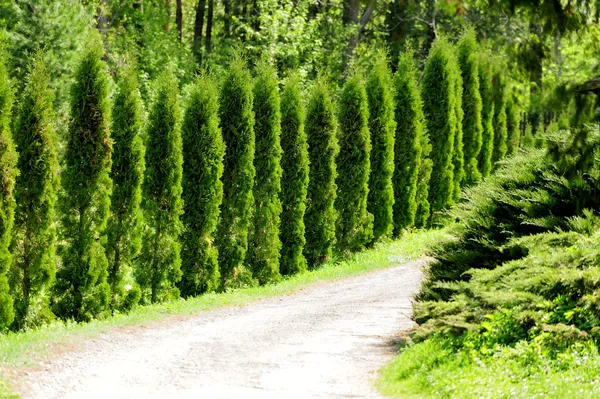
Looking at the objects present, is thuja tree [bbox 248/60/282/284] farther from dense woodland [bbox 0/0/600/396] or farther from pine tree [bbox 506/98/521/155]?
pine tree [bbox 506/98/521/155]

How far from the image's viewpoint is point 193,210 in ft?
A: 49.9

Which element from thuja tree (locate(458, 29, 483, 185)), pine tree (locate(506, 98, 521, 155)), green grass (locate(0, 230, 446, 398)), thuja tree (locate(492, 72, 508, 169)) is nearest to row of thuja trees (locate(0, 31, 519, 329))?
green grass (locate(0, 230, 446, 398))

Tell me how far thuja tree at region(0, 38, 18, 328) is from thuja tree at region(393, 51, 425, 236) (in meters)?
11.8

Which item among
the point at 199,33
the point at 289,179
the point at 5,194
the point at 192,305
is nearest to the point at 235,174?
the point at 289,179

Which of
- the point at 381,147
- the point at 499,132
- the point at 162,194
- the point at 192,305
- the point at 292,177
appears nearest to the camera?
the point at 192,305

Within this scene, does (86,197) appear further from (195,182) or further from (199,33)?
(199,33)

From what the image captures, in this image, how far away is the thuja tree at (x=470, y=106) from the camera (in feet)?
84.3

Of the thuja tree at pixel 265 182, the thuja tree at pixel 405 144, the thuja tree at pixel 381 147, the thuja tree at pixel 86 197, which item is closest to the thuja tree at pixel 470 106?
the thuja tree at pixel 405 144

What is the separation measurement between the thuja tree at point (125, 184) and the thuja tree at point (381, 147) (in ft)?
25.7

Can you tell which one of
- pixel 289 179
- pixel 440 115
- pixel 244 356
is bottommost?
pixel 244 356

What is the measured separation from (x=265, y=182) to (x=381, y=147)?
443 centimetres

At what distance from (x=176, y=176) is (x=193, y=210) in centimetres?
87

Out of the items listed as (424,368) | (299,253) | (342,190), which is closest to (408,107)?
(342,190)

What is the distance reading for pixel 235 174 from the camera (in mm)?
16109
